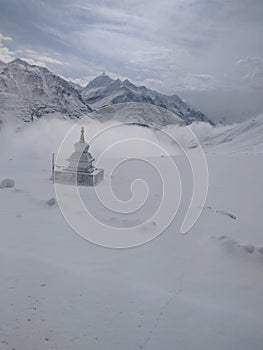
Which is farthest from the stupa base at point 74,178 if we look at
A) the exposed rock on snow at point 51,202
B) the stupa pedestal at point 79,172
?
the exposed rock on snow at point 51,202

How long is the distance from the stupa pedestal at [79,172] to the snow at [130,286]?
470 cm

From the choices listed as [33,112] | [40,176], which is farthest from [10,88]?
[40,176]

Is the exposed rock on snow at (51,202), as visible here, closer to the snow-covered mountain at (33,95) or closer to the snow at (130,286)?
the snow at (130,286)

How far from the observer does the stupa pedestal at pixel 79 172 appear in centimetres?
2142

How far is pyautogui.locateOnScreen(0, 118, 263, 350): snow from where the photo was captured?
760 centimetres

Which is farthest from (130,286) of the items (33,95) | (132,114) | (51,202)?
(132,114)

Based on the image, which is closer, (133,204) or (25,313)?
(25,313)

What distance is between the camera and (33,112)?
160 metres

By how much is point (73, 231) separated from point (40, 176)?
11.4 meters

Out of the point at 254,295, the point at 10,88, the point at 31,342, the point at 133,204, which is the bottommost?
the point at 31,342

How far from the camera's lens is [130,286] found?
31.3 feet

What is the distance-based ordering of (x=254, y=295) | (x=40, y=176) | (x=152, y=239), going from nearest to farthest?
(x=254, y=295) < (x=152, y=239) < (x=40, y=176)

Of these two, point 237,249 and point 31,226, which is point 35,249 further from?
point 237,249

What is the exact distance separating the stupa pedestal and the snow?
4703mm
